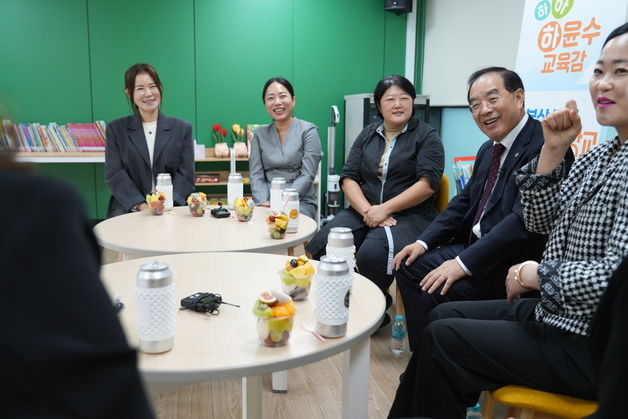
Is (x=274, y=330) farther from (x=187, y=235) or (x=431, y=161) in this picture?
(x=431, y=161)

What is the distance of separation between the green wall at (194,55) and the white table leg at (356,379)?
14.2 ft

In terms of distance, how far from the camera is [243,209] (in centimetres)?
247

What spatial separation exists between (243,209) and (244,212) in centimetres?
2

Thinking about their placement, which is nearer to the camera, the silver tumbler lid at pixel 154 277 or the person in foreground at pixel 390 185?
the silver tumbler lid at pixel 154 277

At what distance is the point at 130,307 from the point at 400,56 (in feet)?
16.7

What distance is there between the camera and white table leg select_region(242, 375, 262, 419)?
1.70m

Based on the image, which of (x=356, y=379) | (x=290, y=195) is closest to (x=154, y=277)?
(x=356, y=379)

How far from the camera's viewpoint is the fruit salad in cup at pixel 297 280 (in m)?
1.42

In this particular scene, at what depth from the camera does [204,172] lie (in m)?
5.38

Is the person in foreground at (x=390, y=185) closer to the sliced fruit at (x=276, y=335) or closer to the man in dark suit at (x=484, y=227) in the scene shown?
the man in dark suit at (x=484, y=227)

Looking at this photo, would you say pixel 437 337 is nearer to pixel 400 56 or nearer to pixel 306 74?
pixel 306 74

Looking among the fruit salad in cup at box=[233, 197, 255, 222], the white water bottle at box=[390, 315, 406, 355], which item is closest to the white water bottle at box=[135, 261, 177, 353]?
the fruit salad in cup at box=[233, 197, 255, 222]

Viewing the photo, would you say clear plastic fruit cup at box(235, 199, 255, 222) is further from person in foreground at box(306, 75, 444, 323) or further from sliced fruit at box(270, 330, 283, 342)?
sliced fruit at box(270, 330, 283, 342)

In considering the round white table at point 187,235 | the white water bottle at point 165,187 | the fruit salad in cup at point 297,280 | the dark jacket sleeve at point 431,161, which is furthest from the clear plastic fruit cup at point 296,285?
the dark jacket sleeve at point 431,161
